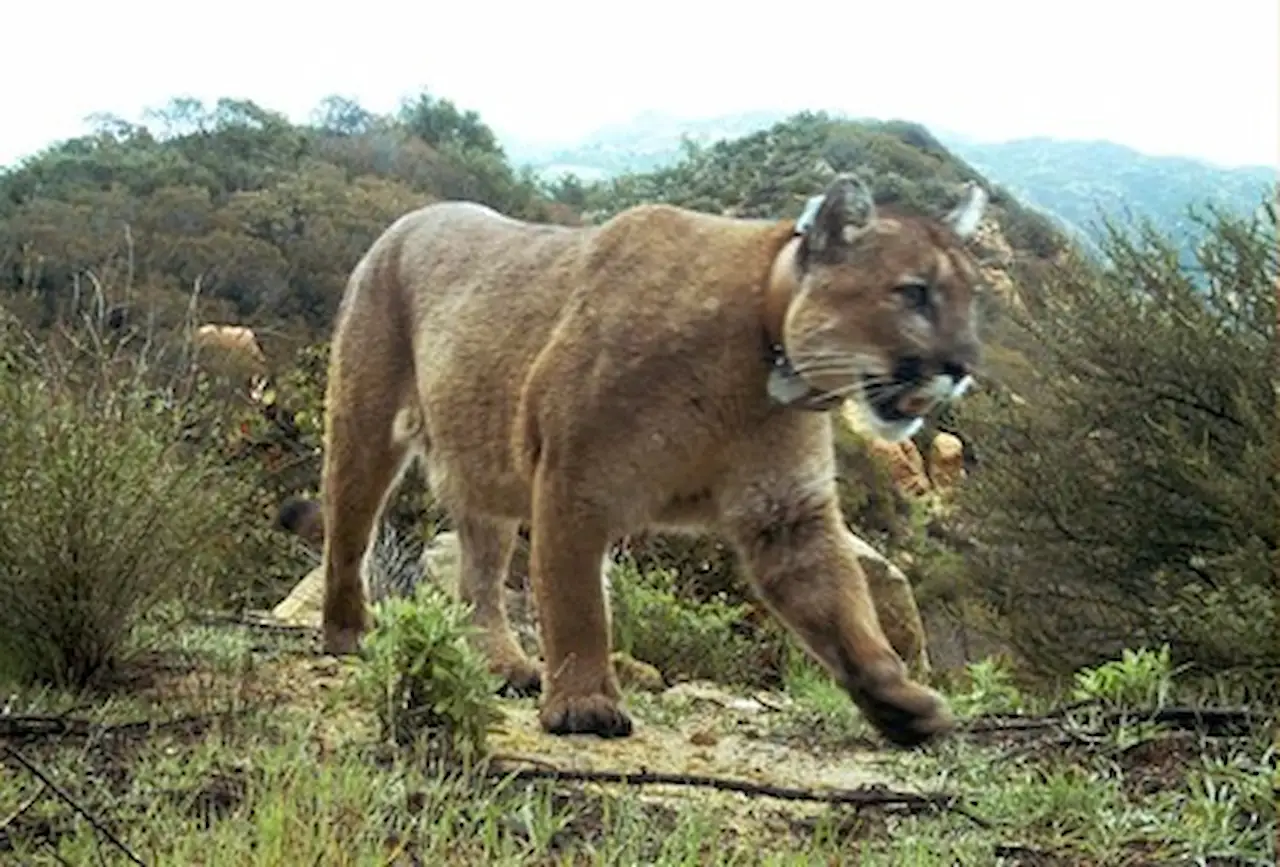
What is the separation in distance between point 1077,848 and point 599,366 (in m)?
2.03

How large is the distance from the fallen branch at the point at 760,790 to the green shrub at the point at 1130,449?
806cm

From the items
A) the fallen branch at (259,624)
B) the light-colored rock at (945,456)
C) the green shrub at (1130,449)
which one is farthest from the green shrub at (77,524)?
the light-colored rock at (945,456)

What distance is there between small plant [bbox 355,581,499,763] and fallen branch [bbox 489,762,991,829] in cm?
24

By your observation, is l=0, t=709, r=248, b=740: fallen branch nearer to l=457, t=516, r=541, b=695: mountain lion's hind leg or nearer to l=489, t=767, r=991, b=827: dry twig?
l=489, t=767, r=991, b=827: dry twig

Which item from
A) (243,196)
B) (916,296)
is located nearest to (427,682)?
(916,296)

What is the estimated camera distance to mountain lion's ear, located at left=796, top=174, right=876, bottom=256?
5230 mm

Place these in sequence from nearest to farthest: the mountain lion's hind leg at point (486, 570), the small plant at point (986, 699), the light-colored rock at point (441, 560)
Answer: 1. the small plant at point (986, 699)
2. the mountain lion's hind leg at point (486, 570)
3. the light-colored rock at point (441, 560)

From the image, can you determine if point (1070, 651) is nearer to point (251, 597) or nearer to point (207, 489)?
point (251, 597)

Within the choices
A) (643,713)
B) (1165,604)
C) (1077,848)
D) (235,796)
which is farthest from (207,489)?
Result: (1165,604)

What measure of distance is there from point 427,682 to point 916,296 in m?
1.68

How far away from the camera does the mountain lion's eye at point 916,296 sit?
5117 millimetres

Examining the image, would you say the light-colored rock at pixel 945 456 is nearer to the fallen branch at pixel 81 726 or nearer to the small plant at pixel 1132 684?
the small plant at pixel 1132 684

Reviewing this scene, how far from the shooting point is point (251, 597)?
10969 millimetres

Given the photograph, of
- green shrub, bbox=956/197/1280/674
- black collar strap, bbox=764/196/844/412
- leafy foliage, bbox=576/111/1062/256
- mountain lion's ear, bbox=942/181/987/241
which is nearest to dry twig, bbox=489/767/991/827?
black collar strap, bbox=764/196/844/412
